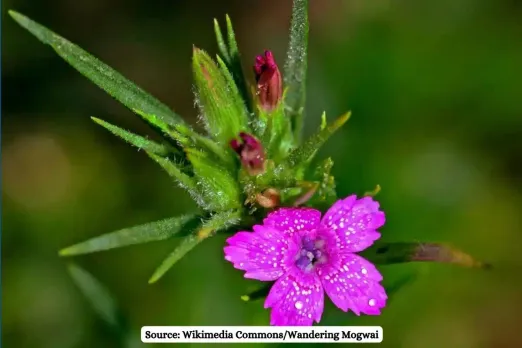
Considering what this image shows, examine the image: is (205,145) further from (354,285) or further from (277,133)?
(354,285)

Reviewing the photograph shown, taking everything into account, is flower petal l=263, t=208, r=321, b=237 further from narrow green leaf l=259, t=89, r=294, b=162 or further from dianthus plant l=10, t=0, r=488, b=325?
narrow green leaf l=259, t=89, r=294, b=162

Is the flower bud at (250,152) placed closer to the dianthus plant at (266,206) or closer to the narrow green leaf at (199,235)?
the dianthus plant at (266,206)

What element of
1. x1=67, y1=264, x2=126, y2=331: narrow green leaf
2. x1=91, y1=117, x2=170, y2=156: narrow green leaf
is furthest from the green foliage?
x1=67, y1=264, x2=126, y2=331: narrow green leaf

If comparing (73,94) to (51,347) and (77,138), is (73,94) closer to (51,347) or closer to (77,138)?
(77,138)

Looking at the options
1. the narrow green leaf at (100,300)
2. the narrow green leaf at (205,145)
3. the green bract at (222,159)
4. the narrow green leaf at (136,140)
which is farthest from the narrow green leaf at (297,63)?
the narrow green leaf at (100,300)

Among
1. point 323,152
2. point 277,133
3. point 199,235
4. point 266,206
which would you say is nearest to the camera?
point 199,235

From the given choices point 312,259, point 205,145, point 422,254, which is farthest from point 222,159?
point 422,254
